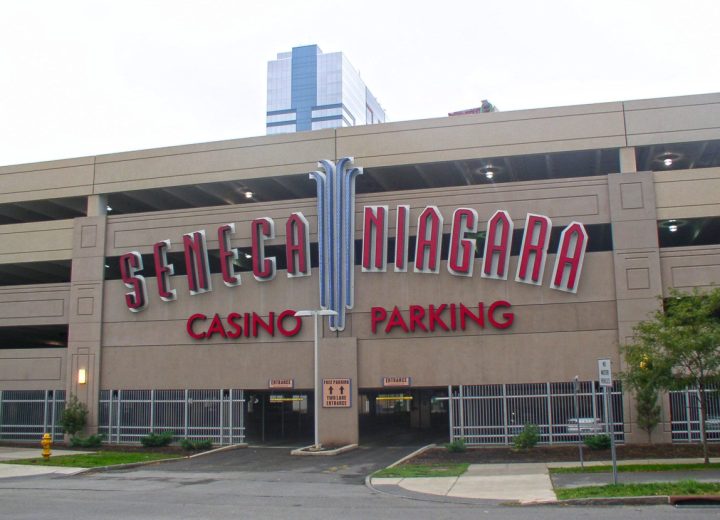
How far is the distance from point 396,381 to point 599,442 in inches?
344

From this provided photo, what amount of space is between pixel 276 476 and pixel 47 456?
1041 centimetres

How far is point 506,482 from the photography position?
22.1 meters

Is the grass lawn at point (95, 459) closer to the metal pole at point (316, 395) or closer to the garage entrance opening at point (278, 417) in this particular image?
the metal pole at point (316, 395)

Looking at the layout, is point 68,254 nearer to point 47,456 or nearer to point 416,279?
point 47,456

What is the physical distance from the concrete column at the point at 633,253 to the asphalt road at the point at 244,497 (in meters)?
11.1

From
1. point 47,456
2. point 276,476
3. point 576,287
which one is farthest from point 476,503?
point 47,456

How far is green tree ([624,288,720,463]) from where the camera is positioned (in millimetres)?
23344

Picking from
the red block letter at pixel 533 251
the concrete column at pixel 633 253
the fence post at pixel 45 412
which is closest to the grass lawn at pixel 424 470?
the concrete column at pixel 633 253

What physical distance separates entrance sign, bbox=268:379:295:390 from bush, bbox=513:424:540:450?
10.3m

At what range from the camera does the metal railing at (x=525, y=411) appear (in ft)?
104

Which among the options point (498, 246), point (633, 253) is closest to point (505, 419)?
point (498, 246)

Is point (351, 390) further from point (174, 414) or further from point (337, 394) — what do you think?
point (174, 414)

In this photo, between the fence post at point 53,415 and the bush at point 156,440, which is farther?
the fence post at point 53,415

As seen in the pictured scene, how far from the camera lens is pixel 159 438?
3528 centimetres
